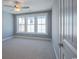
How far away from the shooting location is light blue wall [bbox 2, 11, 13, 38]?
6.94 metres

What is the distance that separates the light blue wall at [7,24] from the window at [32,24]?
0.83 meters

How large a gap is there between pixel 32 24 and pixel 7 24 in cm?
219

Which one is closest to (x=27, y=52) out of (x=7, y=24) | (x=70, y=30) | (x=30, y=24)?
(x=70, y=30)

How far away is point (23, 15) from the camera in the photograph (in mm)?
8398

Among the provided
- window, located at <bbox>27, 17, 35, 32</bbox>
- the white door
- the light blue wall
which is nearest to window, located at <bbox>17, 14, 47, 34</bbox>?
window, located at <bbox>27, 17, 35, 32</bbox>

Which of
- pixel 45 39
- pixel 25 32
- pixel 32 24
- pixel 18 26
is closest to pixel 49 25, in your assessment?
pixel 45 39

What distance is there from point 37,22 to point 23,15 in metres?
1.58

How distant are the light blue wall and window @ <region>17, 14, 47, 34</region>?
0.83 metres

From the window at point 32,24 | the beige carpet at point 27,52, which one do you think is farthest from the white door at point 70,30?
the window at point 32,24

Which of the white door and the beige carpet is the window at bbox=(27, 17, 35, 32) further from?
the white door

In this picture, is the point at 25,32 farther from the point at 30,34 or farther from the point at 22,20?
the point at 22,20

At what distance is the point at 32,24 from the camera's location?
8.16m

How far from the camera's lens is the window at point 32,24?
775 cm

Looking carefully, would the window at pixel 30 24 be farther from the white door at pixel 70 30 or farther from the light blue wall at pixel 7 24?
the white door at pixel 70 30
